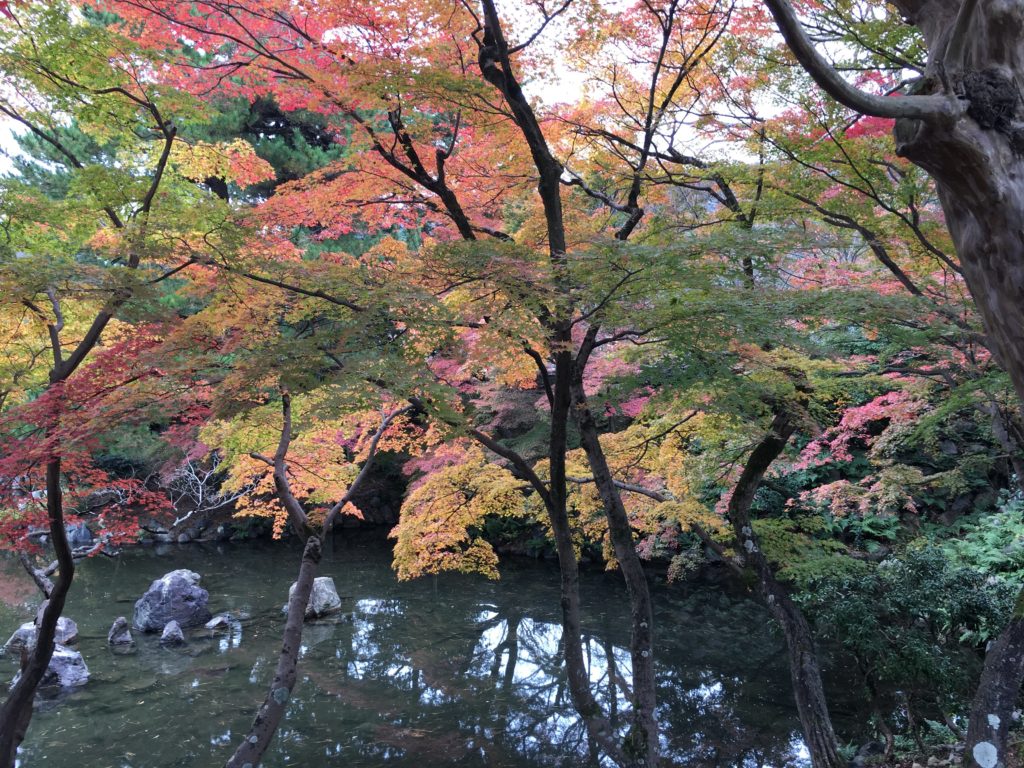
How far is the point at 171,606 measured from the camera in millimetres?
9891

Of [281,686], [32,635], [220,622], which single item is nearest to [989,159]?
[281,686]

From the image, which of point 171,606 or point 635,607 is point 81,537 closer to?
point 171,606

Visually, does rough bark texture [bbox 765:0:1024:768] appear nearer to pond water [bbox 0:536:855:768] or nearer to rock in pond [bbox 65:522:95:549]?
pond water [bbox 0:536:855:768]

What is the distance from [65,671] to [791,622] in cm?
834

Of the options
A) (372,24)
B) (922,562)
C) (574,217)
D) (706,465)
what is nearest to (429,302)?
(372,24)

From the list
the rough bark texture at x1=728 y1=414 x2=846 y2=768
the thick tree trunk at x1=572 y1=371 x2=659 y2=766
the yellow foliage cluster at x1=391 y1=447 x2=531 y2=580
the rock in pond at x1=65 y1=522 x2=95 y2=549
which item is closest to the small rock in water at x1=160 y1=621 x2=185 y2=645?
the yellow foliage cluster at x1=391 y1=447 x2=531 y2=580

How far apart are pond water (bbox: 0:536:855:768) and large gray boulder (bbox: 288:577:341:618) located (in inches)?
12.2

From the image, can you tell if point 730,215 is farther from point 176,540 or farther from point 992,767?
point 176,540

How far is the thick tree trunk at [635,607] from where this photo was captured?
4766mm

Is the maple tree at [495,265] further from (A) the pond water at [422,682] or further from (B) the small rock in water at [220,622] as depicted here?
(B) the small rock in water at [220,622]

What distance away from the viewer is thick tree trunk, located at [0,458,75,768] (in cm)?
471

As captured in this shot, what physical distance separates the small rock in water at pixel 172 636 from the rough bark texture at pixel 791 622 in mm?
8069

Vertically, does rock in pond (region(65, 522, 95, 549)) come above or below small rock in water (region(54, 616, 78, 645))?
above

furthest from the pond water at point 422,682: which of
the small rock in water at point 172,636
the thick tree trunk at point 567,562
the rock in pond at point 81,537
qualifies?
the rock in pond at point 81,537
